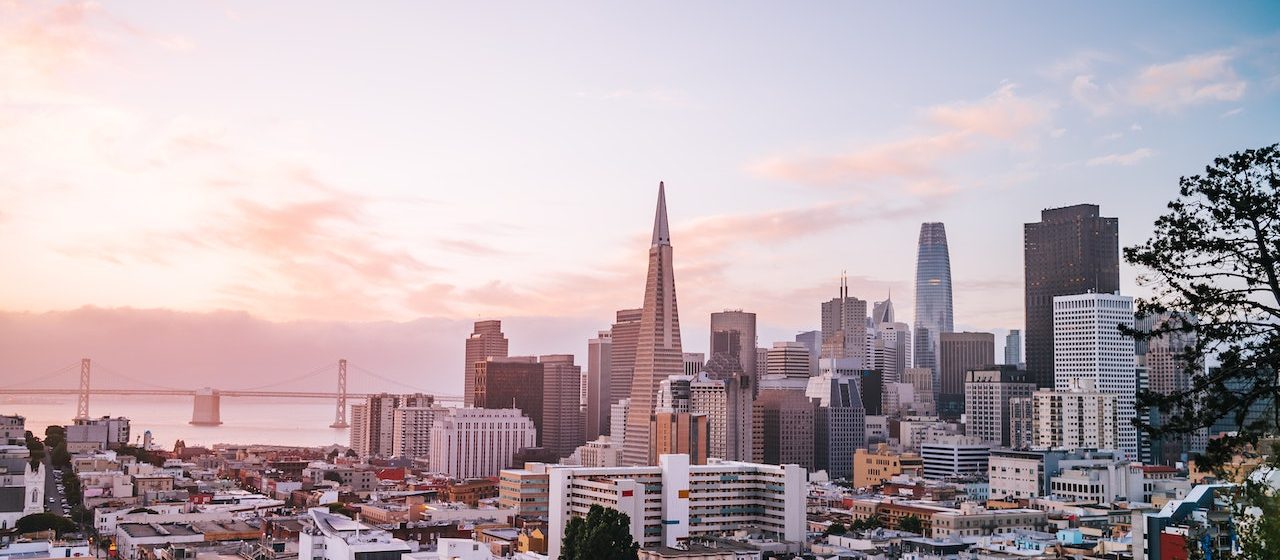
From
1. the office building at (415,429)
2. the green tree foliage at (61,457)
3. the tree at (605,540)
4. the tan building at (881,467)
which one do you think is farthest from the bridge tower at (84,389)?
the tree at (605,540)

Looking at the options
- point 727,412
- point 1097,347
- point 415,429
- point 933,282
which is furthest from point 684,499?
point 933,282

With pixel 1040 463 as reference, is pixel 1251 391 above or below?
above

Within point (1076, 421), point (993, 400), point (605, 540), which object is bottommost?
point (605, 540)

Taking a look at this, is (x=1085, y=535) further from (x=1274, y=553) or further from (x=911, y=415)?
(x=911, y=415)

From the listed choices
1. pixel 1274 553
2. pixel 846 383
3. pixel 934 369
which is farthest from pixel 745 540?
pixel 934 369

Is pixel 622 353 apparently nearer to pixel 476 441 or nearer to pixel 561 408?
pixel 561 408

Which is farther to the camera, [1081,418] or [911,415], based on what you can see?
[911,415]
